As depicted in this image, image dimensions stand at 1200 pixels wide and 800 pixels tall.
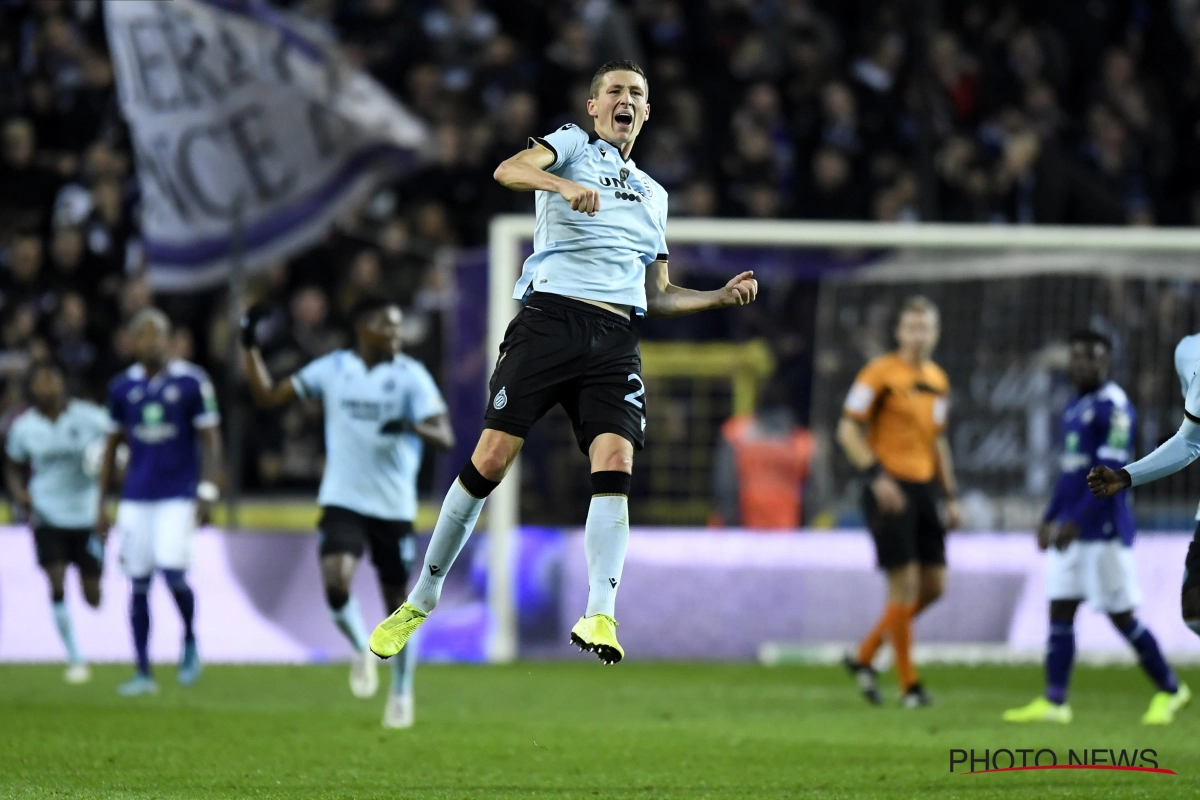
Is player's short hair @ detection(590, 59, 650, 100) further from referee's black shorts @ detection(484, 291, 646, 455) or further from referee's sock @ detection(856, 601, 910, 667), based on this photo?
referee's sock @ detection(856, 601, 910, 667)

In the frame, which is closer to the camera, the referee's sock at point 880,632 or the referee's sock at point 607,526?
the referee's sock at point 607,526

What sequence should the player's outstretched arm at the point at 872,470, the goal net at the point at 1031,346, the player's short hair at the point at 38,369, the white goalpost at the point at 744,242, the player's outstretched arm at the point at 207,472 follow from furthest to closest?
the goal net at the point at 1031,346 < the white goalpost at the point at 744,242 < the player's short hair at the point at 38,369 < the player's outstretched arm at the point at 207,472 < the player's outstretched arm at the point at 872,470

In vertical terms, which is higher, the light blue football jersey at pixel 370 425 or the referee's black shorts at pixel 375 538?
the light blue football jersey at pixel 370 425

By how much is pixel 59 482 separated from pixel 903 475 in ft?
18.7

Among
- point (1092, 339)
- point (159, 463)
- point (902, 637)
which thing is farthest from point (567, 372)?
point (159, 463)

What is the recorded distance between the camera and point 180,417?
439 inches

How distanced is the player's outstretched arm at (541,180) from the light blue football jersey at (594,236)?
257 millimetres

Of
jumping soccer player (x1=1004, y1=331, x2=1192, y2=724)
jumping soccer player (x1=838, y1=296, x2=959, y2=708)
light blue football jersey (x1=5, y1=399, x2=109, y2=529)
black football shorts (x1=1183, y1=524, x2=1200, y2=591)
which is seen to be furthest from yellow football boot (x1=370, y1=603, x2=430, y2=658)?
light blue football jersey (x1=5, y1=399, x2=109, y2=529)

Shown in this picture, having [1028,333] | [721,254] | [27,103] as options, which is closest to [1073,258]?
[1028,333]

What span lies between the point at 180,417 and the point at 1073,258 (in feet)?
22.4

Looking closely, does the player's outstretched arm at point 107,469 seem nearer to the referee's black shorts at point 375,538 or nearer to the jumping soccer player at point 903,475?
the referee's black shorts at point 375,538

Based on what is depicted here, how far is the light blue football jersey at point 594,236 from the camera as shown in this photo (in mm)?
6496

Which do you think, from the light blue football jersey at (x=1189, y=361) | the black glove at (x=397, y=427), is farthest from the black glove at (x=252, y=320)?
the light blue football jersey at (x=1189, y=361)

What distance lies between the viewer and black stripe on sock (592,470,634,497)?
253 inches
